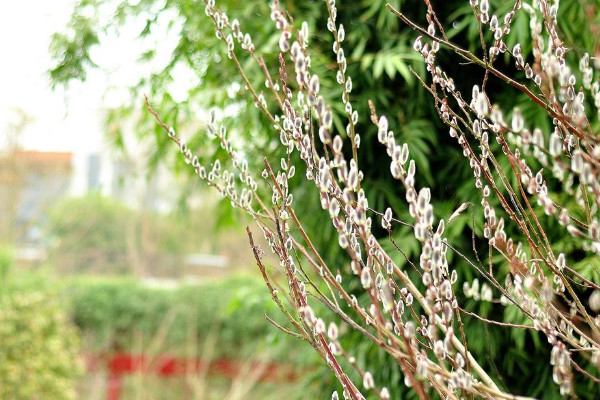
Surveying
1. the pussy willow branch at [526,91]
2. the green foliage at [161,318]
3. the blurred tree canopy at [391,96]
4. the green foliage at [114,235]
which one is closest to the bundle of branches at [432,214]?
the pussy willow branch at [526,91]

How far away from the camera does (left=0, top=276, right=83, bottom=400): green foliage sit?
20.8ft

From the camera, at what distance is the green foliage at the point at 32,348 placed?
6332 mm

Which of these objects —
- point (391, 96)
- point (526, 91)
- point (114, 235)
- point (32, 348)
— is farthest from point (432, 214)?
point (114, 235)

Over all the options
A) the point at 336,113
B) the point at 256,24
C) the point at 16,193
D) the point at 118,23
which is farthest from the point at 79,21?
the point at 16,193

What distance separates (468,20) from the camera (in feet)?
8.24

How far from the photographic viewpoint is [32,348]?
6516mm

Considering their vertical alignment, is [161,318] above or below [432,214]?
below

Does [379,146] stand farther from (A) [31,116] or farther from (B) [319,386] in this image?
(A) [31,116]

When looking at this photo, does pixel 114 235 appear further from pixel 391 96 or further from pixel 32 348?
pixel 391 96

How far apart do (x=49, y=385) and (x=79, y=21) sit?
373 cm

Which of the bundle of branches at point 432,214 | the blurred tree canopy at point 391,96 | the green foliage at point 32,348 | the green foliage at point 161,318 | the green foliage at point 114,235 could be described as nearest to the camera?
the bundle of branches at point 432,214

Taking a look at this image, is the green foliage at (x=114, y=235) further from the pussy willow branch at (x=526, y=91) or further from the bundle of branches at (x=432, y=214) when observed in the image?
the pussy willow branch at (x=526, y=91)

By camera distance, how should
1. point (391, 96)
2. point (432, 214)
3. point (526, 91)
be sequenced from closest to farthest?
1. point (432, 214)
2. point (526, 91)
3. point (391, 96)

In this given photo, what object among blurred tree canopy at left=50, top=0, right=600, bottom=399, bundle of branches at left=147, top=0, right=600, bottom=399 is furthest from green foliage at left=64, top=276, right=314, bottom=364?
bundle of branches at left=147, top=0, right=600, bottom=399
